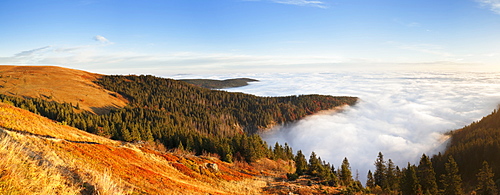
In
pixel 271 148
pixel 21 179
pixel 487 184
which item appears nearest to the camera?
pixel 21 179

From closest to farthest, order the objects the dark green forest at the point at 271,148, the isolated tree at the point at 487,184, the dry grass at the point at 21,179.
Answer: the dry grass at the point at 21,179, the dark green forest at the point at 271,148, the isolated tree at the point at 487,184

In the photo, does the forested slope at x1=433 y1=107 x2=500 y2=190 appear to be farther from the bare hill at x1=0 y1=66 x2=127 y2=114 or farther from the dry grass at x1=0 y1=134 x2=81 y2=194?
the bare hill at x1=0 y1=66 x2=127 y2=114

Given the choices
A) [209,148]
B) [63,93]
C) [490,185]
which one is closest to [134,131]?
[209,148]

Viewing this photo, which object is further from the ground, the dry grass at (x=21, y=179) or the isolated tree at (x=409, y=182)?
the dry grass at (x=21, y=179)

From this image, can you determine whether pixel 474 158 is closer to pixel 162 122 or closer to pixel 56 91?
pixel 162 122

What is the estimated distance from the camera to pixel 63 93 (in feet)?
407

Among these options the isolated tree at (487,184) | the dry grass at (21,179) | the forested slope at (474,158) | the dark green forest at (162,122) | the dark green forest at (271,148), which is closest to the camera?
the dry grass at (21,179)

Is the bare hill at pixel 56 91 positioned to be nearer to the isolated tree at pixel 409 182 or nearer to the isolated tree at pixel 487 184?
the isolated tree at pixel 409 182

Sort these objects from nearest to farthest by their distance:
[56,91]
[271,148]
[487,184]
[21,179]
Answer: [21,179] → [487,184] → [271,148] → [56,91]

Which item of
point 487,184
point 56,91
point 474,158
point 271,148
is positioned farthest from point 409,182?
point 56,91

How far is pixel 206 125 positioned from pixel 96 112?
68.1m

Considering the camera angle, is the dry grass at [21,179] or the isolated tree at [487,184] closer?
the dry grass at [21,179]

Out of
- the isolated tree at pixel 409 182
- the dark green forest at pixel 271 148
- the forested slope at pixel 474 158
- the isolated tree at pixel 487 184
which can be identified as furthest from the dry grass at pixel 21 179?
the forested slope at pixel 474 158

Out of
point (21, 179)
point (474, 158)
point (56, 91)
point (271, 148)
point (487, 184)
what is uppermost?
point (21, 179)
